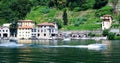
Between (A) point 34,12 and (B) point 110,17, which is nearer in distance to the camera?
(B) point 110,17

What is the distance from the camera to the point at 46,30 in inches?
6388

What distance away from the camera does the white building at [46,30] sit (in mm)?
157400

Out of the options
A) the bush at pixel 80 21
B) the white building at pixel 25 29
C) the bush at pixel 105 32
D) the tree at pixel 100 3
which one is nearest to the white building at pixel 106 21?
the bush at pixel 105 32

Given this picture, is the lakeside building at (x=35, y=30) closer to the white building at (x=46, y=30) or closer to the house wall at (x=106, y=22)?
the white building at (x=46, y=30)

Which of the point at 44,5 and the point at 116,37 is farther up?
the point at 44,5

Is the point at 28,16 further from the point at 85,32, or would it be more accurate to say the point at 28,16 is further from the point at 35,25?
the point at 85,32

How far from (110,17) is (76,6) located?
81.3 ft

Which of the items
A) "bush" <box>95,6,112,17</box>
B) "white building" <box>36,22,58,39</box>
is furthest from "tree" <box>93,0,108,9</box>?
"white building" <box>36,22,58,39</box>

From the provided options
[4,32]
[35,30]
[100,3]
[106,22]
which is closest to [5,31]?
[4,32]

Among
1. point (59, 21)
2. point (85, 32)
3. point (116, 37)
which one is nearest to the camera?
point (116, 37)

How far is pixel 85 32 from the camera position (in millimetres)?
149500

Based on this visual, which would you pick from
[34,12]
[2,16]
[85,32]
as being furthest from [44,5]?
[85,32]

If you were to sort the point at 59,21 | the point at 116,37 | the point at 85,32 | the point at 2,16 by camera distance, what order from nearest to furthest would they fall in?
the point at 116,37 → the point at 85,32 → the point at 59,21 → the point at 2,16

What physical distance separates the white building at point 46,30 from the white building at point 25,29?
340cm
